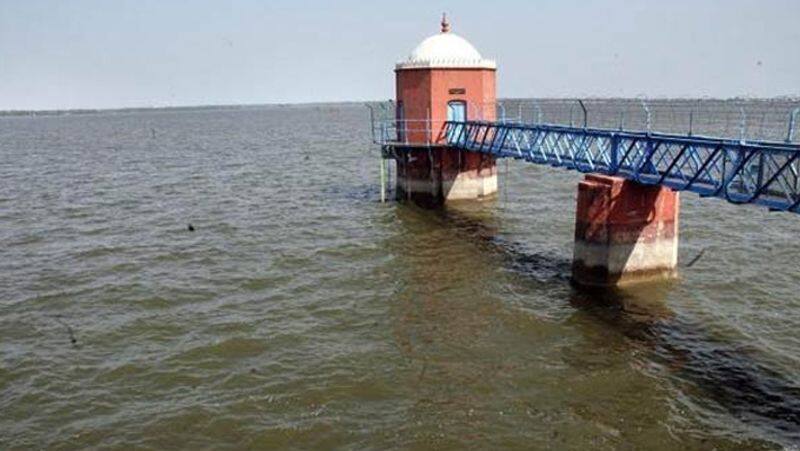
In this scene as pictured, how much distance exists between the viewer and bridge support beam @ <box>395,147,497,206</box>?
33.7 metres

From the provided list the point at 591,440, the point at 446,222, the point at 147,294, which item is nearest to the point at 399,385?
the point at 591,440

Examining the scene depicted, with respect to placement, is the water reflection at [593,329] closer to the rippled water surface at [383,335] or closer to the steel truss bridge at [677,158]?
the rippled water surface at [383,335]

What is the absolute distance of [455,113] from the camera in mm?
33281

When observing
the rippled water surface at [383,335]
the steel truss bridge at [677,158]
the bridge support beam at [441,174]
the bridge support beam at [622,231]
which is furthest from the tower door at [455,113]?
the bridge support beam at [622,231]

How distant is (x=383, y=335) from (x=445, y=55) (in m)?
18.7

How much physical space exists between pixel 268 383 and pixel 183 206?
2224cm

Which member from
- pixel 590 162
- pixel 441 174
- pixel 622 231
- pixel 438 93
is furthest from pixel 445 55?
pixel 622 231

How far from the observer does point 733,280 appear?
21531mm

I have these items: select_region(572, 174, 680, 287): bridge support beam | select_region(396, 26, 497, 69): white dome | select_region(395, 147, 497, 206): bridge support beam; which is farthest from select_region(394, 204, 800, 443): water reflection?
select_region(396, 26, 497, 69): white dome

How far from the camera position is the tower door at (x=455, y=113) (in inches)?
1293

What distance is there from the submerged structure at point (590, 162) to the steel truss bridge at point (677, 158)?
0.03 m

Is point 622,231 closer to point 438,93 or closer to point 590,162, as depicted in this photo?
point 590,162

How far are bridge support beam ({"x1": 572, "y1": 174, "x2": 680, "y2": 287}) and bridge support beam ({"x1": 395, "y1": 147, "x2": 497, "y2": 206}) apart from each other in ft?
43.4

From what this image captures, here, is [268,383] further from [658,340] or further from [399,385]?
[658,340]
